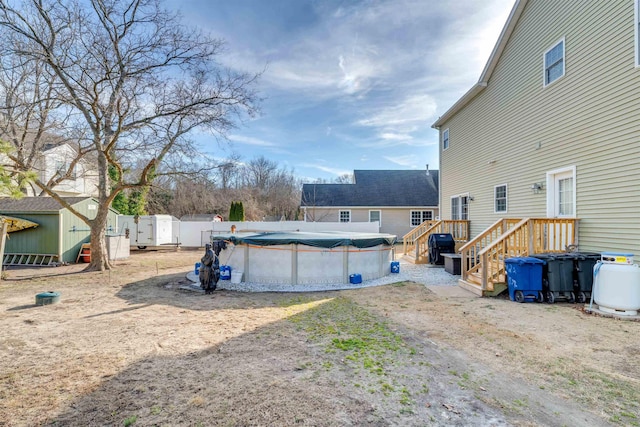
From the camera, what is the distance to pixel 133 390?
9.57 feet

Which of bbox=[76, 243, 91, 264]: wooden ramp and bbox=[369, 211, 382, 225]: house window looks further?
bbox=[369, 211, 382, 225]: house window

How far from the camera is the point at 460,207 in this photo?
1258cm

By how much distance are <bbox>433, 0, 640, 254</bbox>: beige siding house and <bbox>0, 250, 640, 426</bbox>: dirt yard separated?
7.84ft

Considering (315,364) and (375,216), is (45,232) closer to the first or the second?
(315,364)

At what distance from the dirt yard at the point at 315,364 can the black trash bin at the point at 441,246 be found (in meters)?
4.54

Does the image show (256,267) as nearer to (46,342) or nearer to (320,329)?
(320,329)

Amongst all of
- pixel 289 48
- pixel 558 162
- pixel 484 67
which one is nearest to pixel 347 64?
pixel 289 48

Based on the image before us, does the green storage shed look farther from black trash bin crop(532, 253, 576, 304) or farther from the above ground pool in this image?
black trash bin crop(532, 253, 576, 304)

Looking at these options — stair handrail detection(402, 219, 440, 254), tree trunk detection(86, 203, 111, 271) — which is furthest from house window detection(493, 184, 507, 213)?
tree trunk detection(86, 203, 111, 271)

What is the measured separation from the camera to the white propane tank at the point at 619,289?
5121mm

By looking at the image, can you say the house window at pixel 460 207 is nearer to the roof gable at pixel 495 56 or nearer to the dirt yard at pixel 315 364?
the roof gable at pixel 495 56

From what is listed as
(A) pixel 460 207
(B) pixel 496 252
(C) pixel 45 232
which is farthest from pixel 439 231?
(C) pixel 45 232

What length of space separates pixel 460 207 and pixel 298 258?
25.2 ft

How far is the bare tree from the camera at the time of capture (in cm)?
859
